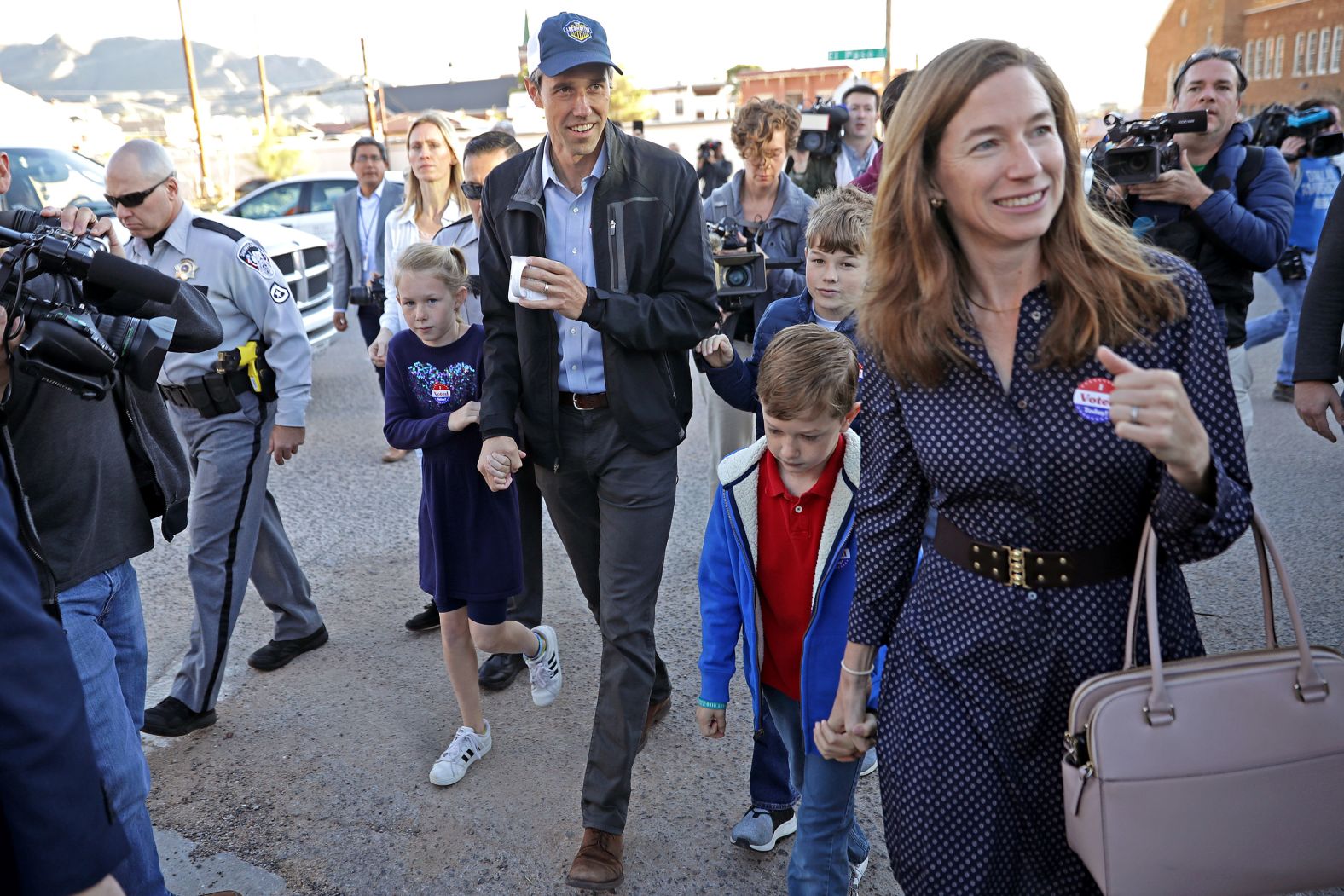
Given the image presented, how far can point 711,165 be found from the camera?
17.8m

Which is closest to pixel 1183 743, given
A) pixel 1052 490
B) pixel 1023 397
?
pixel 1052 490

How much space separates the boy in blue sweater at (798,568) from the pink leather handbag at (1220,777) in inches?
40.2

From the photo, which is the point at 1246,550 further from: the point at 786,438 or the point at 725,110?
the point at 725,110

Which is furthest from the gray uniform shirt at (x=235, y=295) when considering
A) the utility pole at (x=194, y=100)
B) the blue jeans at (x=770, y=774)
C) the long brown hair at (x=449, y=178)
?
the utility pole at (x=194, y=100)

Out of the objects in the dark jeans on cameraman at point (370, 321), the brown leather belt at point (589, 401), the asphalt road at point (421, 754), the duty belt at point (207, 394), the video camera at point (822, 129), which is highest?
the video camera at point (822, 129)

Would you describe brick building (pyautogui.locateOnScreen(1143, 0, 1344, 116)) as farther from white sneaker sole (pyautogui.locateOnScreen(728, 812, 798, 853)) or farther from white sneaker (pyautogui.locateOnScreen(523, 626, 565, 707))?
white sneaker sole (pyautogui.locateOnScreen(728, 812, 798, 853))

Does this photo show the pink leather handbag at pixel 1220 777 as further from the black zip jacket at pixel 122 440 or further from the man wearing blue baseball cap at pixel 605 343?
the black zip jacket at pixel 122 440

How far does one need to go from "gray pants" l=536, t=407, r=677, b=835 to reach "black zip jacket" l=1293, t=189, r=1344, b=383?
2.09 metres

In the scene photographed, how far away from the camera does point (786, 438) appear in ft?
8.36

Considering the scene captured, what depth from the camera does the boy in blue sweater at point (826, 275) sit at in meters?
3.41

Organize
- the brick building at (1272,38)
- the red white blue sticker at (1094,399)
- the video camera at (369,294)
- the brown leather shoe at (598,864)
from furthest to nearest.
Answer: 1. the brick building at (1272,38)
2. the video camera at (369,294)
3. the brown leather shoe at (598,864)
4. the red white blue sticker at (1094,399)

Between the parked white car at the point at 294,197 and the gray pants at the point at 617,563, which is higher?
the parked white car at the point at 294,197

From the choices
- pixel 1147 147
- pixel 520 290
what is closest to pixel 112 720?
pixel 520 290

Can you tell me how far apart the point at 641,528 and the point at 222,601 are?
6.00 ft
